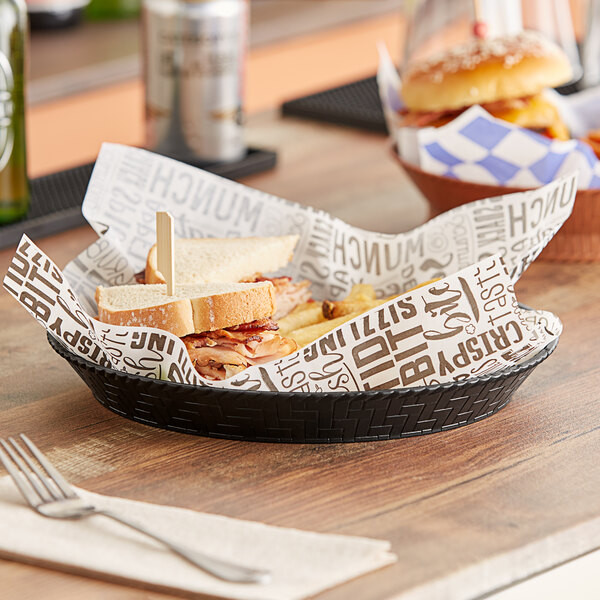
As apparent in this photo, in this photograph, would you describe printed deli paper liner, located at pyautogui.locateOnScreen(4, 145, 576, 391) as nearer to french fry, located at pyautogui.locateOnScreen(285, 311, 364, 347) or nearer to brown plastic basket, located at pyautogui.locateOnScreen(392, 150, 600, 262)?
french fry, located at pyautogui.locateOnScreen(285, 311, 364, 347)

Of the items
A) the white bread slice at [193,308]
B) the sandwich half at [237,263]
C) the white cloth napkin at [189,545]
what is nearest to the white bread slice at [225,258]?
the sandwich half at [237,263]

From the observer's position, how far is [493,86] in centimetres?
173

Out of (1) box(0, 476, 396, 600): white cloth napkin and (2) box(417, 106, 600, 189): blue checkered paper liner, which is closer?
(1) box(0, 476, 396, 600): white cloth napkin

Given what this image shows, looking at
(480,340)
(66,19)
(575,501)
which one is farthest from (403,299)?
(66,19)

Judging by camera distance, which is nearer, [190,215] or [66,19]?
[190,215]

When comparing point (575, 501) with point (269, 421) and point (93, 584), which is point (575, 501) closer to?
point (269, 421)

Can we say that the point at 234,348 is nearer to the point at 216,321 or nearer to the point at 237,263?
the point at 216,321

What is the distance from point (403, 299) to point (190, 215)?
47 cm

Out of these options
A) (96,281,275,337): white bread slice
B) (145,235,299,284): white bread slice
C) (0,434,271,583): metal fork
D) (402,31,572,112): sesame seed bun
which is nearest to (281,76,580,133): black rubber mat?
(402,31,572,112): sesame seed bun

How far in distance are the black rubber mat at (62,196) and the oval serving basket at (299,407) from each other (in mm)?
633

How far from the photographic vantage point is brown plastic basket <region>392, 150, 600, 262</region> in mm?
1574

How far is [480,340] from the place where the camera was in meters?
1.06

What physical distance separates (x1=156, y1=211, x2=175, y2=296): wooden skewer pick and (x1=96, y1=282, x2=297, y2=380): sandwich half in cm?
2

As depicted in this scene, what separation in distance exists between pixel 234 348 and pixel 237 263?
0.25 meters
